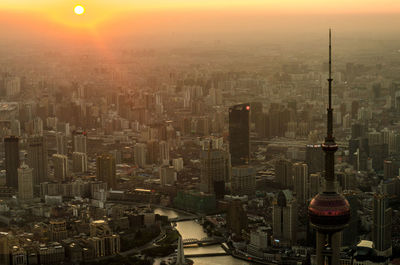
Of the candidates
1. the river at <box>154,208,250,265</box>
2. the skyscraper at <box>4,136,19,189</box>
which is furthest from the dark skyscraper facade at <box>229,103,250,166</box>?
the skyscraper at <box>4,136,19,189</box>

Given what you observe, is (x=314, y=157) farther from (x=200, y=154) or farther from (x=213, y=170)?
(x=200, y=154)

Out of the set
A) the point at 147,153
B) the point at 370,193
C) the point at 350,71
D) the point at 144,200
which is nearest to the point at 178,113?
the point at 147,153

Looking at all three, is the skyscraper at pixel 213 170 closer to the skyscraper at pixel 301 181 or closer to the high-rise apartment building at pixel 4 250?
the skyscraper at pixel 301 181

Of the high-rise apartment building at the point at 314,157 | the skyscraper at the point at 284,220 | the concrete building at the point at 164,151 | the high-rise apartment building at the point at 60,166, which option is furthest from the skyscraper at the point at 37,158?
the skyscraper at the point at 284,220

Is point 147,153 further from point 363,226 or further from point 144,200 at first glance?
point 363,226

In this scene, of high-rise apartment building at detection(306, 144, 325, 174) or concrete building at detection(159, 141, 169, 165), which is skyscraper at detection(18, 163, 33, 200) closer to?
concrete building at detection(159, 141, 169, 165)
